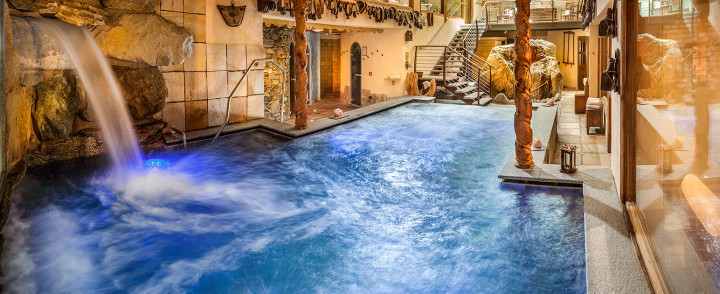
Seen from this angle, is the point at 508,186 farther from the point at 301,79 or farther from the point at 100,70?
the point at 100,70

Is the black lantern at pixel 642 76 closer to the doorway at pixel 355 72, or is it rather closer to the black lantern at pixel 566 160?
the black lantern at pixel 566 160

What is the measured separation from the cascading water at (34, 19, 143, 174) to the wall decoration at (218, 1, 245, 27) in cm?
292

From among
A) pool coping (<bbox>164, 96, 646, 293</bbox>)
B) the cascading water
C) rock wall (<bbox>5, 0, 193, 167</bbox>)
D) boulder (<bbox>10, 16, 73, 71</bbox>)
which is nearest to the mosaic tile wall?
pool coping (<bbox>164, 96, 646, 293</bbox>)

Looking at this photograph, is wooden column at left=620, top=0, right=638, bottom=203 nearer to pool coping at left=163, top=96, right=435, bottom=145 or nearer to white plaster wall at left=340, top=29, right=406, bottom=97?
pool coping at left=163, top=96, right=435, bottom=145

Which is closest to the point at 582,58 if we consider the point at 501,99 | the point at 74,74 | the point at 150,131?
the point at 501,99

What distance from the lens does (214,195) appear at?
6441 millimetres

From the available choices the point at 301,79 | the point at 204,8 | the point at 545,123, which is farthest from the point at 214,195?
the point at 545,123

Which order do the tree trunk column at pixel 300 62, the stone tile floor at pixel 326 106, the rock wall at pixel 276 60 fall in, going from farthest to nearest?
the stone tile floor at pixel 326 106 → the rock wall at pixel 276 60 → the tree trunk column at pixel 300 62

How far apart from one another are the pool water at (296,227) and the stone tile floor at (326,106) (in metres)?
8.79

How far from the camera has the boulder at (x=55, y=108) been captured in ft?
24.4

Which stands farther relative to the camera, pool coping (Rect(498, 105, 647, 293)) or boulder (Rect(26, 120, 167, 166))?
boulder (Rect(26, 120, 167, 166))

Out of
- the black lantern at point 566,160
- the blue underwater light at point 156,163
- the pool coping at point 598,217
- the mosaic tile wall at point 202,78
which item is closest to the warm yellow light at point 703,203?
the pool coping at point 598,217

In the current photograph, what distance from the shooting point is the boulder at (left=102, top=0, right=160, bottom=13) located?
7.98 meters

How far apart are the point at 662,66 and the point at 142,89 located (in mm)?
7691
